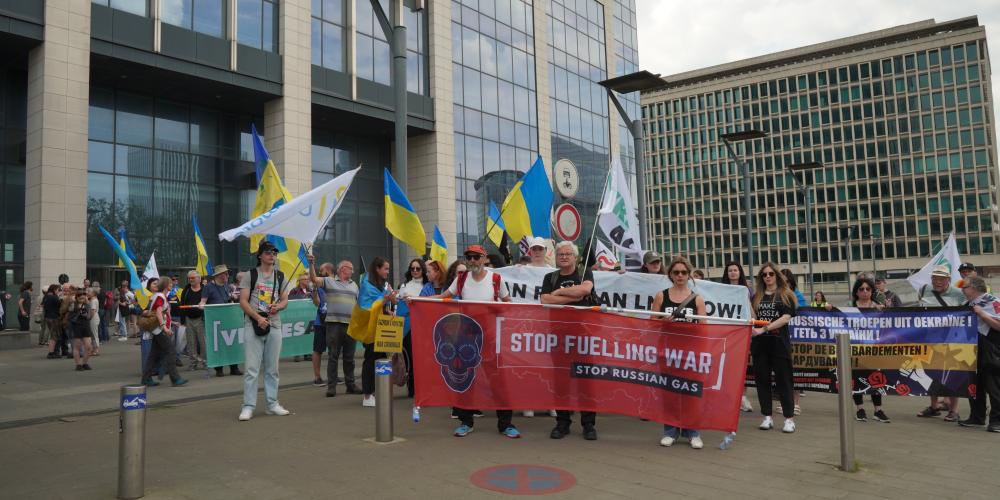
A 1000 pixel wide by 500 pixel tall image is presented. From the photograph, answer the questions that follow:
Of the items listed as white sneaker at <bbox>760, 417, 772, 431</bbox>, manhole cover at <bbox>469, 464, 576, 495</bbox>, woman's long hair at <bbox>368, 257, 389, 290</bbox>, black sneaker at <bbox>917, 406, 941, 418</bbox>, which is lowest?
black sneaker at <bbox>917, 406, 941, 418</bbox>

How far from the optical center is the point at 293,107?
91.3ft

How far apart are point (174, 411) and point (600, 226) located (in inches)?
256

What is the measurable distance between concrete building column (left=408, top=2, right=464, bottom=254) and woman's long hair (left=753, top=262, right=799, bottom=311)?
86.0 ft

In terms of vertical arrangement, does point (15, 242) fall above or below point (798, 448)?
above

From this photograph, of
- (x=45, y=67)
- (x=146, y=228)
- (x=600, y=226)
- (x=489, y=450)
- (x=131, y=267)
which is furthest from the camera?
(x=146, y=228)

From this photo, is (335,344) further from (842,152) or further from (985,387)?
(842,152)

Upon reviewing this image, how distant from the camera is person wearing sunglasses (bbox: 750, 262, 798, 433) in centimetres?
728

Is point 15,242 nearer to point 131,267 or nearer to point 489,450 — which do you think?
point 131,267

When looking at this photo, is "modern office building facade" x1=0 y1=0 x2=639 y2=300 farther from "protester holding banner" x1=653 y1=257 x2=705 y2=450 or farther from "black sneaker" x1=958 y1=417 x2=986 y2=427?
"black sneaker" x1=958 y1=417 x2=986 y2=427

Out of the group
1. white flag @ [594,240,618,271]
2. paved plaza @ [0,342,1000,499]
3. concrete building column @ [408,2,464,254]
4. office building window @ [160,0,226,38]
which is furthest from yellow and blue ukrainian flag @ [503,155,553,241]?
concrete building column @ [408,2,464,254]

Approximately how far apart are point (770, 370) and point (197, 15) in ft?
82.6

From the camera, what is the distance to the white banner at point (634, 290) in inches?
346

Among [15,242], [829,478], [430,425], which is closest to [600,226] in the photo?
[430,425]

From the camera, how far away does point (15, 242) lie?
2311 centimetres
